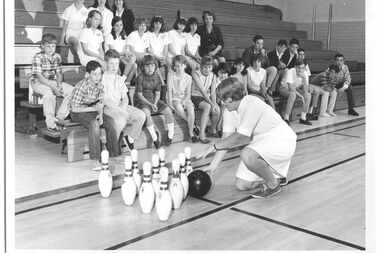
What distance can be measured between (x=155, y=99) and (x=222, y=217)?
182 cm

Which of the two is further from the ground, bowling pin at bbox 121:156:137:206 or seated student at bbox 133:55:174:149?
seated student at bbox 133:55:174:149

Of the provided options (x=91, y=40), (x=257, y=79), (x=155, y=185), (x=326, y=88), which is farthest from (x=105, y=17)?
(x=326, y=88)

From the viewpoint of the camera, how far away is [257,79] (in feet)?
16.7

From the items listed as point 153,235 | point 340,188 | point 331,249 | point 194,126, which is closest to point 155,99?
point 194,126

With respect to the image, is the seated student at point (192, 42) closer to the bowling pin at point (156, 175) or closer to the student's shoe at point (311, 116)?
the student's shoe at point (311, 116)

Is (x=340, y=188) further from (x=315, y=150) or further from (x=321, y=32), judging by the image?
(x=321, y=32)

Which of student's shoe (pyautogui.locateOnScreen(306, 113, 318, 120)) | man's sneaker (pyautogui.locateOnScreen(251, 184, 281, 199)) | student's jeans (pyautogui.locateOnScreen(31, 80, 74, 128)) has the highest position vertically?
student's jeans (pyautogui.locateOnScreen(31, 80, 74, 128))

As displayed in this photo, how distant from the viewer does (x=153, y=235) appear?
224 cm

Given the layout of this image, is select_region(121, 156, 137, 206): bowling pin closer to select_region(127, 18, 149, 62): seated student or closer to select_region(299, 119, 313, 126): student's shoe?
select_region(127, 18, 149, 62): seated student

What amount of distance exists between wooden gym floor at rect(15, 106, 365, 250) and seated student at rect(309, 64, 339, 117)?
2.75 meters

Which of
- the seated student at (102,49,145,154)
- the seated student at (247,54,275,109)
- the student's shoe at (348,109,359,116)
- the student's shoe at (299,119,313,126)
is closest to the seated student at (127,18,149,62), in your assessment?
the seated student at (102,49,145,154)

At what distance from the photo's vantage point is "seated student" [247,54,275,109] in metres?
5.05

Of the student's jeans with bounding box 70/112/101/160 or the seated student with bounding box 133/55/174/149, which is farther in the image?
the seated student with bounding box 133/55/174/149

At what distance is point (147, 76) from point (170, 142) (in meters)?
0.59
